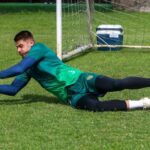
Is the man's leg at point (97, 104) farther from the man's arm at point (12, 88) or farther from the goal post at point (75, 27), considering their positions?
the goal post at point (75, 27)

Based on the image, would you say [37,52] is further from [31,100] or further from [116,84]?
[116,84]

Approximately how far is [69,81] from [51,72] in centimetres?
24

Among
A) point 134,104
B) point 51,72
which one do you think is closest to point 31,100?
point 51,72

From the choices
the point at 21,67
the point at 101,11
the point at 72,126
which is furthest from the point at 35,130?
the point at 101,11

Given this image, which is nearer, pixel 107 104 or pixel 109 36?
pixel 107 104

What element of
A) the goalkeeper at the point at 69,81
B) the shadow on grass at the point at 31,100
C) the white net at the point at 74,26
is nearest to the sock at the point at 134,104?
the goalkeeper at the point at 69,81

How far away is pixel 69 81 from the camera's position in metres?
6.79

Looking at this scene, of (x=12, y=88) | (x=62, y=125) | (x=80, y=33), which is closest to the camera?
(x=62, y=125)

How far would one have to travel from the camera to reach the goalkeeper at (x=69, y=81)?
6.64m

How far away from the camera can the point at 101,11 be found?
61.8ft

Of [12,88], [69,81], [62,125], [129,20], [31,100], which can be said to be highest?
[69,81]

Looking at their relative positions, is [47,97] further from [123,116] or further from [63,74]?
[123,116]

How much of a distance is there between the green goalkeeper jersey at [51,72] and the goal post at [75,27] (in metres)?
4.51

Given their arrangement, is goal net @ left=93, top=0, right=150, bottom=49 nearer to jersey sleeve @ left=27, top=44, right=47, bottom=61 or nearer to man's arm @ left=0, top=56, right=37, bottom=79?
jersey sleeve @ left=27, top=44, right=47, bottom=61
